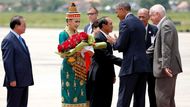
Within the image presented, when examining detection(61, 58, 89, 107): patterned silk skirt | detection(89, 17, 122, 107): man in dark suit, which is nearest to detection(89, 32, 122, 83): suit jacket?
detection(89, 17, 122, 107): man in dark suit

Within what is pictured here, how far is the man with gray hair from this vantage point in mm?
11031

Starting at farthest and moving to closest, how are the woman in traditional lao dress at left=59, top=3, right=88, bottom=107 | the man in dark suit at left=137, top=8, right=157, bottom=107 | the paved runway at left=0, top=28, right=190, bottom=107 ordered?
the paved runway at left=0, top=28, right=190, bottom=107
the man in dark suit at left=137, top=8, right=157, bottom=107
the woman in traditional lao dress at left=59, top=3, right=88, bottom=107

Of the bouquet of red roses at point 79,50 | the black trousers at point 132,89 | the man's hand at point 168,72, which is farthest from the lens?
the black trousers at point 132,89

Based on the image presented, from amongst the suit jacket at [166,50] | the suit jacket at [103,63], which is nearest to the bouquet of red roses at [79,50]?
the suit jacket at [103,63]

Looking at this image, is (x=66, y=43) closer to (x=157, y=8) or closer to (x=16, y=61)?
(x=16, y=61)

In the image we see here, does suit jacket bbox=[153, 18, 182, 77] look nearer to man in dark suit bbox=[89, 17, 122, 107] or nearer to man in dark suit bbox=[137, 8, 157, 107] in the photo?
man in dark suit bbox=[89, 17, 122, 107]

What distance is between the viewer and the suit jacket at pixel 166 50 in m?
11.0

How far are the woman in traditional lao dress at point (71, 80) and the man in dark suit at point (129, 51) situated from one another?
2.41 ft

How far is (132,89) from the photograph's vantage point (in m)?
11.2

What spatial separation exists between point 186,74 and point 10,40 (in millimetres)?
9640

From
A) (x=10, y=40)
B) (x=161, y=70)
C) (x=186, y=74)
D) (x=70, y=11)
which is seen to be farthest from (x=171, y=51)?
(x=186, y=74)

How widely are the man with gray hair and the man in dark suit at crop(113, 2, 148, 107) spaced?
206mm

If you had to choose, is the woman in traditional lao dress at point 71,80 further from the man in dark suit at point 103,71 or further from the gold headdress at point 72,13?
the man in dark suit at point 103,71

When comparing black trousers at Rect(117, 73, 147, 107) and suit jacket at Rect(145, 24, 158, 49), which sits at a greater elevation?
suit jacket at Rect(145, 24, 158, 49)
